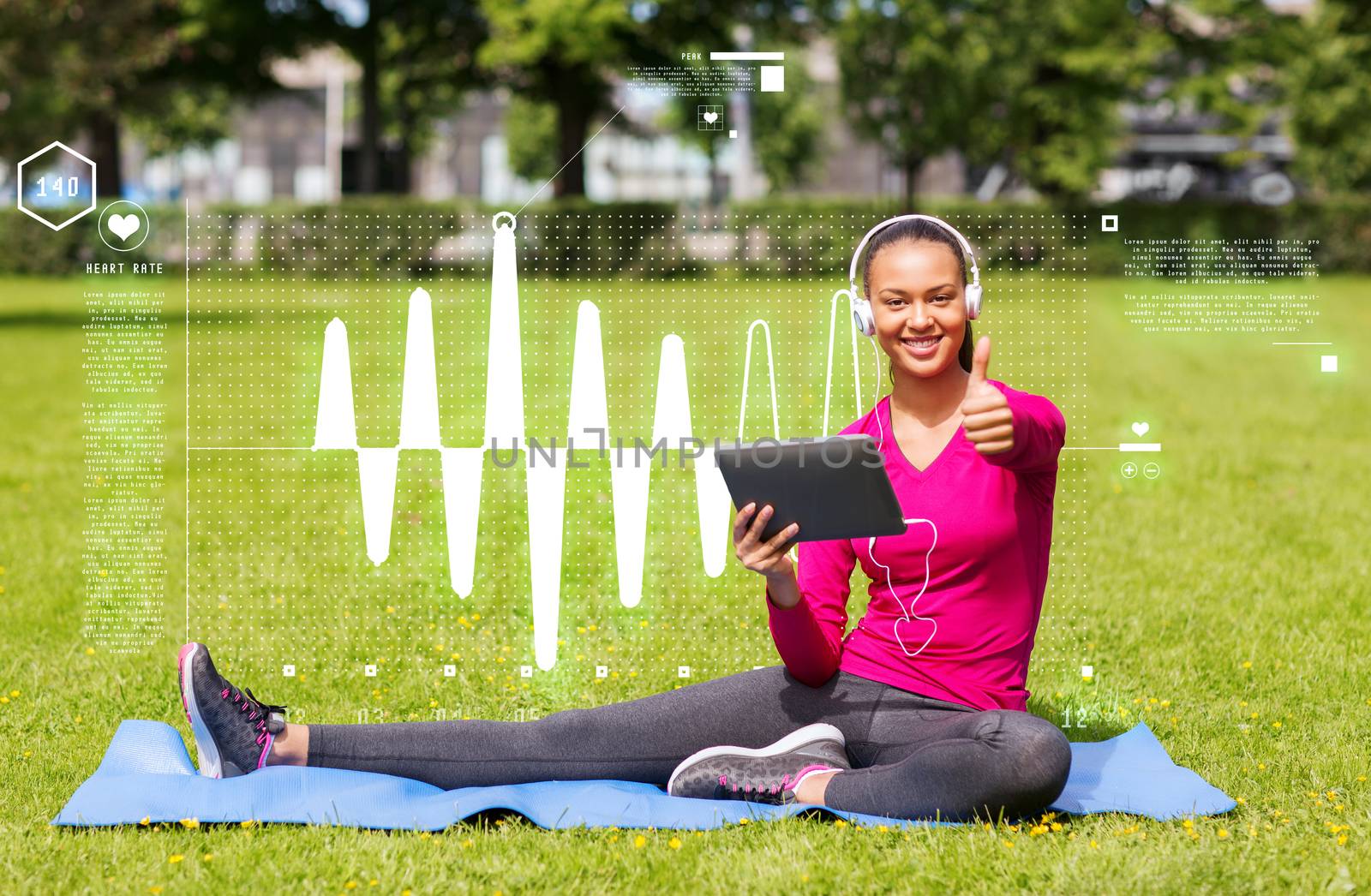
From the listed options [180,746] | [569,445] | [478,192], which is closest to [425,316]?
[569,445]

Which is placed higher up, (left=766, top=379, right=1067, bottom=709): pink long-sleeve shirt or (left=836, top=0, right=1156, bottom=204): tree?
(left=836, top=0, right=1156, bottom=204): tree

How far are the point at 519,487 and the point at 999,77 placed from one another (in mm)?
29358

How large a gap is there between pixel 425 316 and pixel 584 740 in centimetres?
184

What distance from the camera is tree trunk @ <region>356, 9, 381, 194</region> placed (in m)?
35.7

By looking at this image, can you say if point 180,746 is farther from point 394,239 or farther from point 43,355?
point 43,355

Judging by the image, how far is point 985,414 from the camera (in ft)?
12.0

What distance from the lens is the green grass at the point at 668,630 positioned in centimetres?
383

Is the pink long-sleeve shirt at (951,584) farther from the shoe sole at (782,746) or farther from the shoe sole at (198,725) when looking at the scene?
the shoe sole at (198,725)

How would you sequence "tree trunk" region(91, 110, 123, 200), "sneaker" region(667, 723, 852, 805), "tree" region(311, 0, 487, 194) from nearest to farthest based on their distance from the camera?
1. "sneaker" region(667, 723, 852, 805)
2. "tree" region(311, 0, 487, 194)
3. "tree trunk" region(91, 110, 123, 200)

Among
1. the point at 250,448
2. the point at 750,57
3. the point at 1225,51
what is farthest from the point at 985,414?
the point at 1225,51

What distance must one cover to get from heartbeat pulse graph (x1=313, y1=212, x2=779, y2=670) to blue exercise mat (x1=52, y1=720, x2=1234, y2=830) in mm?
1194

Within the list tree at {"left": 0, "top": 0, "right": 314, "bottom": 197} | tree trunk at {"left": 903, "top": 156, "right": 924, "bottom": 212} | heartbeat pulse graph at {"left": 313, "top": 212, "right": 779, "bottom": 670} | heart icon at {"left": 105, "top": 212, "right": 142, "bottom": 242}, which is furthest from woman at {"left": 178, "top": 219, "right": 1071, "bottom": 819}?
tree at {"left": 0, "top": 0, "right": 314, "bottom": 197}

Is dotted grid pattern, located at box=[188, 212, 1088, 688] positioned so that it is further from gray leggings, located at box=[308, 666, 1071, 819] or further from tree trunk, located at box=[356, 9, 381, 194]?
tree trunk, located at box=[356, 9, 381, 194]
